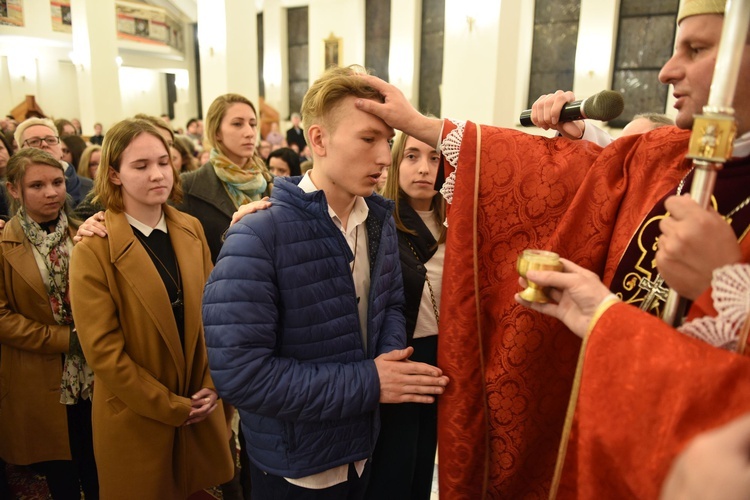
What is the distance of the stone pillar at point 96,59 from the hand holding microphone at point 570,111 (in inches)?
470

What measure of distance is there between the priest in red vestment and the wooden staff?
1.62ft

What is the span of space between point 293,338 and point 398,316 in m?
0.41

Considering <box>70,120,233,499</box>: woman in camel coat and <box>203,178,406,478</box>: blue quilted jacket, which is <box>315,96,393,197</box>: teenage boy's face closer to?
<box>203,178,406,478</box>: blue quilted jacket

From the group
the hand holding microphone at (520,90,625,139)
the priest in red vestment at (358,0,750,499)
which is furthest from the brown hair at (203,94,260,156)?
the hand holding microphone at (520,90,625,139)

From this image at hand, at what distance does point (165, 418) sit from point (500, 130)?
1600 millimetres

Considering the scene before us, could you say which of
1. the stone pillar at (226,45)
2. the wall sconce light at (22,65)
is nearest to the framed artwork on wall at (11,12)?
the wall sconce light at (22,65)

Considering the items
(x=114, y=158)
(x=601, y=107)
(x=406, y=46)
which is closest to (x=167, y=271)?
(x=114, y=158)

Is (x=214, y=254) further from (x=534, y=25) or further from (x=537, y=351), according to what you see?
(x=534, y=25)

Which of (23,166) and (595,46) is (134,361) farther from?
(595,46)

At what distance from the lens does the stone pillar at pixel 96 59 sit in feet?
37.4

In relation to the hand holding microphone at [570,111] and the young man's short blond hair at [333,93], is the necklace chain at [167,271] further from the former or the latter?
the hand holding microphone at [570,111]

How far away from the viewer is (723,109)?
89cm

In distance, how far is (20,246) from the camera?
234cm

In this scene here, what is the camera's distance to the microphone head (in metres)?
1.34
